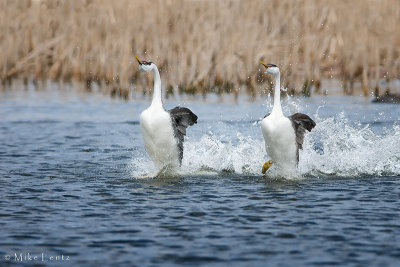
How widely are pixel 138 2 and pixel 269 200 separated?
15.3 m

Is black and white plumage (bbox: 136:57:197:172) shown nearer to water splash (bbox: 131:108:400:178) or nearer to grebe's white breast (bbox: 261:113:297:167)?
water splash (bbox: 131:108:400:178)

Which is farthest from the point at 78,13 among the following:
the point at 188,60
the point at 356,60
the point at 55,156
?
the point at 55,156

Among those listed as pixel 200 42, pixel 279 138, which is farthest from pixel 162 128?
pixel 200 42

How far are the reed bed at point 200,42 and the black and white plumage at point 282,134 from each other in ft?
34.7

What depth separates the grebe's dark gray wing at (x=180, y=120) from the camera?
1127 cm

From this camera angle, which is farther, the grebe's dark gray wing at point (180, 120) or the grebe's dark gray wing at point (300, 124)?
the grebe's dark gray wing at point (180, 120)

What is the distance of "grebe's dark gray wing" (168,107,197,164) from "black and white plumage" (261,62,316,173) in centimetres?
112

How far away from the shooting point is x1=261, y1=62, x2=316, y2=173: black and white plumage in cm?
1075

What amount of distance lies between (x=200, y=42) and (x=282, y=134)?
11762mm

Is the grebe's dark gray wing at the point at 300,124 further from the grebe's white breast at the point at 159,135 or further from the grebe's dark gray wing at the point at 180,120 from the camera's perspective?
the grebe's white breast at the point at 159,135

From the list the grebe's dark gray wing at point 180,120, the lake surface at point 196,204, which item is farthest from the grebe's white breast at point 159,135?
the lake surface at point 196,204

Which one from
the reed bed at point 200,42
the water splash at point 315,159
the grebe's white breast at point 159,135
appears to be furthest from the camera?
the reed bed at point 200,42

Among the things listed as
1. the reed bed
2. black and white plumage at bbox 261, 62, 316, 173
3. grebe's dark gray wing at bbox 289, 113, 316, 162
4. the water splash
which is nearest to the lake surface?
the water splash

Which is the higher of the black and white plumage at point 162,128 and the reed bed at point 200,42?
the reed bed at point 200,42
